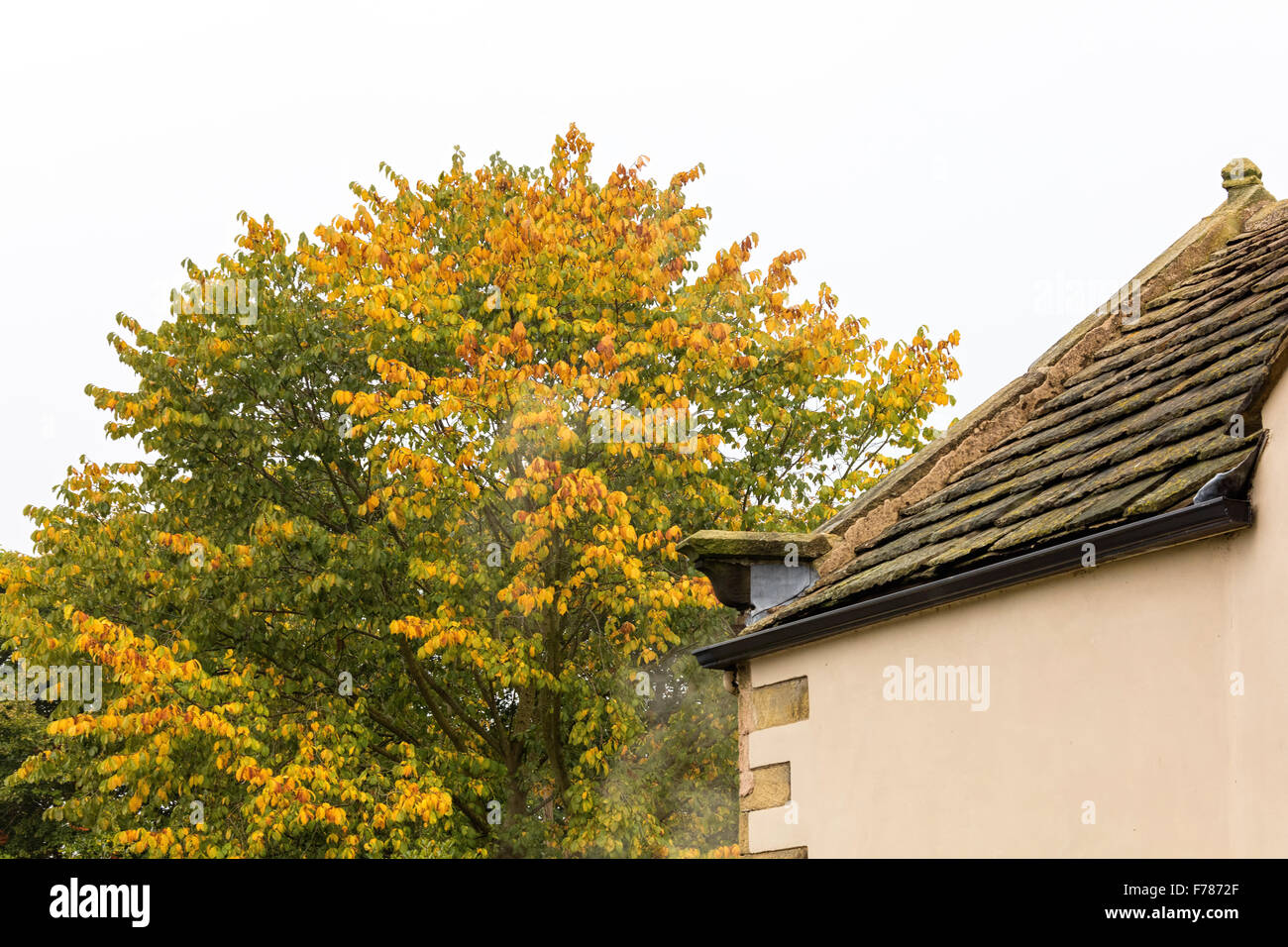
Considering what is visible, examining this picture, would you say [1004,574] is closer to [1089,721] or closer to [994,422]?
[1089,721]

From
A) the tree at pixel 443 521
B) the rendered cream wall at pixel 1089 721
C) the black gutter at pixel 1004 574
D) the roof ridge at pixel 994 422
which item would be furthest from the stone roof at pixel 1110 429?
the tree at pixel 443 521

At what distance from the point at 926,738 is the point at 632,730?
9742mm

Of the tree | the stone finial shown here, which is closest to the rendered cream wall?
the stone finial

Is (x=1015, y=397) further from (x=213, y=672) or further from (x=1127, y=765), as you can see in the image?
(x=213, y=672)

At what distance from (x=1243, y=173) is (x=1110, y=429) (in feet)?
15.3

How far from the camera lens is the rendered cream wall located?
494cm

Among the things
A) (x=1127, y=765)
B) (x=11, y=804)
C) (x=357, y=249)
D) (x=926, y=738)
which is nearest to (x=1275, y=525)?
(x=1127, y=765)

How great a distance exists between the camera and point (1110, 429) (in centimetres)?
709

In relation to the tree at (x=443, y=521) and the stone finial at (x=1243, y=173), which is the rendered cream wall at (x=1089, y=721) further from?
the tree at (x=443, y=521)

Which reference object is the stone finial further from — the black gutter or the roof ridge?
the black gutter

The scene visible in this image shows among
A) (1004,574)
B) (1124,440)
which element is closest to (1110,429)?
(1124,440)

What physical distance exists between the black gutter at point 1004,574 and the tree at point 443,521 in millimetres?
6833

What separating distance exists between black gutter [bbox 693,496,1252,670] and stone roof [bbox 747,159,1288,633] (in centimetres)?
17

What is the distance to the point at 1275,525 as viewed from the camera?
494 cm
